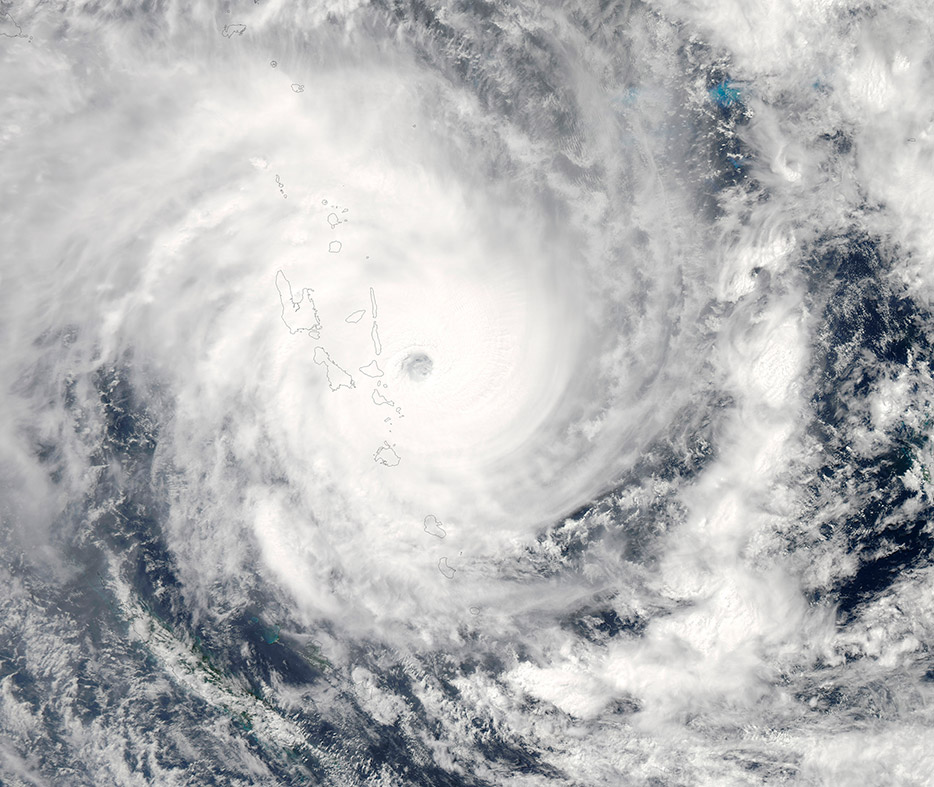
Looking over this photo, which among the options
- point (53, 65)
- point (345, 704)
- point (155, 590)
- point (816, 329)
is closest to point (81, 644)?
point (155, 590)

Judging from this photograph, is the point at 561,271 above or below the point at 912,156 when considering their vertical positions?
below

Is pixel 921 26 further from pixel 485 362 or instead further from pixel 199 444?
pixel 199 444

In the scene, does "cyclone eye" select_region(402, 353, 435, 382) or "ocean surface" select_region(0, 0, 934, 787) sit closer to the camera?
"ocean surface" select_region(0, 0, 934, 787)

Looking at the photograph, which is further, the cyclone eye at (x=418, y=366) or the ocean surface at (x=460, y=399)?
the cyclone eye at (x=418, y=366)

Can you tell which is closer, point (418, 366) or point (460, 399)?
point (418, 366)
